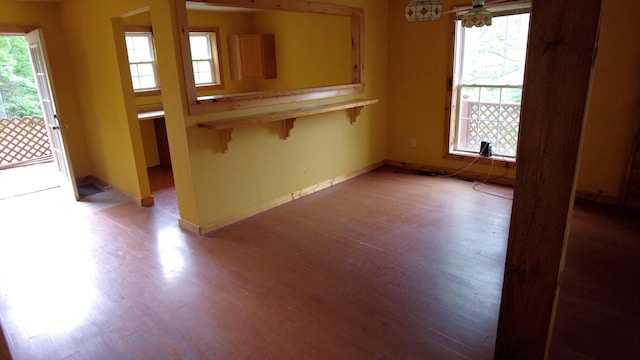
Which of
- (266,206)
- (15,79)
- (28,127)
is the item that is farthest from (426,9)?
(15,79)

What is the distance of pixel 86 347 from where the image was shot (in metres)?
2.14

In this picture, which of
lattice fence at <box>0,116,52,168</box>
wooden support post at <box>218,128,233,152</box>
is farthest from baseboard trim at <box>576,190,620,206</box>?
lattice fence at <box>0,116,52,168</box>

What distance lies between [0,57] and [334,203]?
789 centimetres

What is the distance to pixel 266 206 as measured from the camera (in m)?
4.09

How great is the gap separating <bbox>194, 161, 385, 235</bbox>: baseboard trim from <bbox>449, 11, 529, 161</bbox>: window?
136cm

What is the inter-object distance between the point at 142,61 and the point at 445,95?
4250 millimetres

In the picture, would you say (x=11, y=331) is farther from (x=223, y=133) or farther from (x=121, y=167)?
(x=121, y=167)

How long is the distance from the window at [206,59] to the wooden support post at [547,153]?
19.1 ft

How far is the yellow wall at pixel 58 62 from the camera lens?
4.43 m

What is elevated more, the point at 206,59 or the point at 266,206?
the point at 206,59

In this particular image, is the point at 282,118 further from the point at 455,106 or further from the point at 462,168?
the point at 462,168

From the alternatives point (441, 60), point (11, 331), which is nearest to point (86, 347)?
point (11, 331)

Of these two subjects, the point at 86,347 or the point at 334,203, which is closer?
the point at 86,347

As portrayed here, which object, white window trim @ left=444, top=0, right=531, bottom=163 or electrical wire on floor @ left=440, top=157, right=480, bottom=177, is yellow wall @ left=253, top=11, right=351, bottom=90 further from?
electrical wire on floor @ left=440, top=157, right=480, bottom=177
